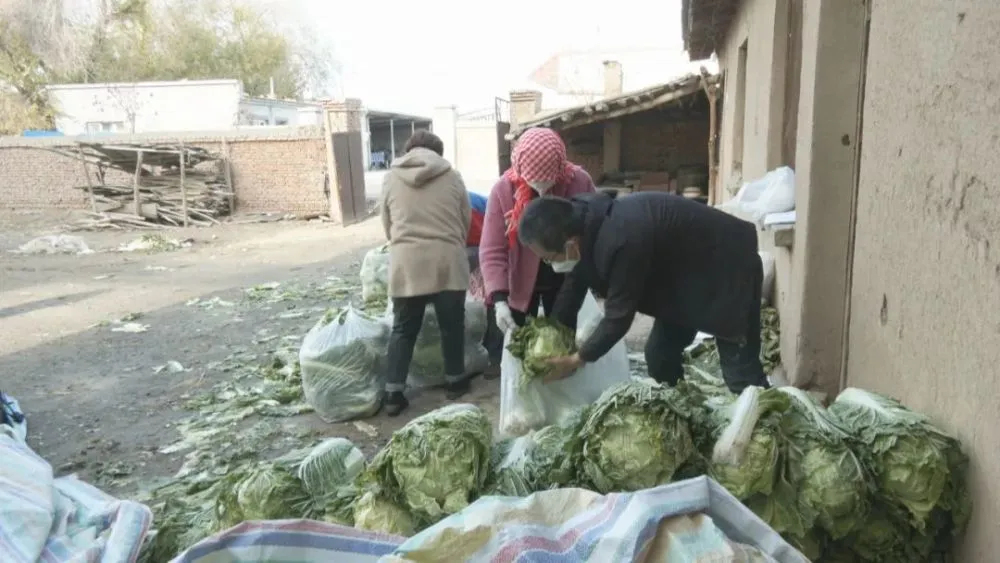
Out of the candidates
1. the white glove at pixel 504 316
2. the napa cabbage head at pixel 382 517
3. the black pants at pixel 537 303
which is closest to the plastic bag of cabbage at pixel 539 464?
the napa cabbage head at pixel 382 517

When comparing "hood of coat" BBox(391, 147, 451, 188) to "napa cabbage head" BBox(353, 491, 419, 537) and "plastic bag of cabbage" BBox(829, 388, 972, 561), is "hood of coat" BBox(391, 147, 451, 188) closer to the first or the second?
"napa cabbage head" BBox(353, 491, 419, 537)

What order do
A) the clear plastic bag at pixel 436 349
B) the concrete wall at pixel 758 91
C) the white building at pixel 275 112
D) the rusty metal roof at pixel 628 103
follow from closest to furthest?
the clear plastic bag at pixel 436 349
the concrete wall at pixel 758 91
the rusty metal roof at pixel 628 103
the white building at pixel 275 112

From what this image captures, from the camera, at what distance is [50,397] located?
6137 millimetres

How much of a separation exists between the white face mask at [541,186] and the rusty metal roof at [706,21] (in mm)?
5547

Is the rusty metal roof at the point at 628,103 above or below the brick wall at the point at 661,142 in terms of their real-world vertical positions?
above

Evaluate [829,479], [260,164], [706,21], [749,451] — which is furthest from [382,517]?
[260,164]

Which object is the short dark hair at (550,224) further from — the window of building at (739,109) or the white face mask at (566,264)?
the window of building at (739,109)

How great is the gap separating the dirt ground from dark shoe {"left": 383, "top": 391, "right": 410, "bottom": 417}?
6 centimetres

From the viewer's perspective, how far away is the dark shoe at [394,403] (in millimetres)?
5098

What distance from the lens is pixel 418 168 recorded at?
4.84m

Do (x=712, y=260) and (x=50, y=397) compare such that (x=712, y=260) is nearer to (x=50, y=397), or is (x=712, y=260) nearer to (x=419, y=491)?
(x=419, y=491)

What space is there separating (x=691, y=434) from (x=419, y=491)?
918 mm

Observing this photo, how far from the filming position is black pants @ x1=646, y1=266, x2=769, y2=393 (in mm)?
3525

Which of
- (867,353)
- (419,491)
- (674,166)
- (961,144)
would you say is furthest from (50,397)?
(674,166)
